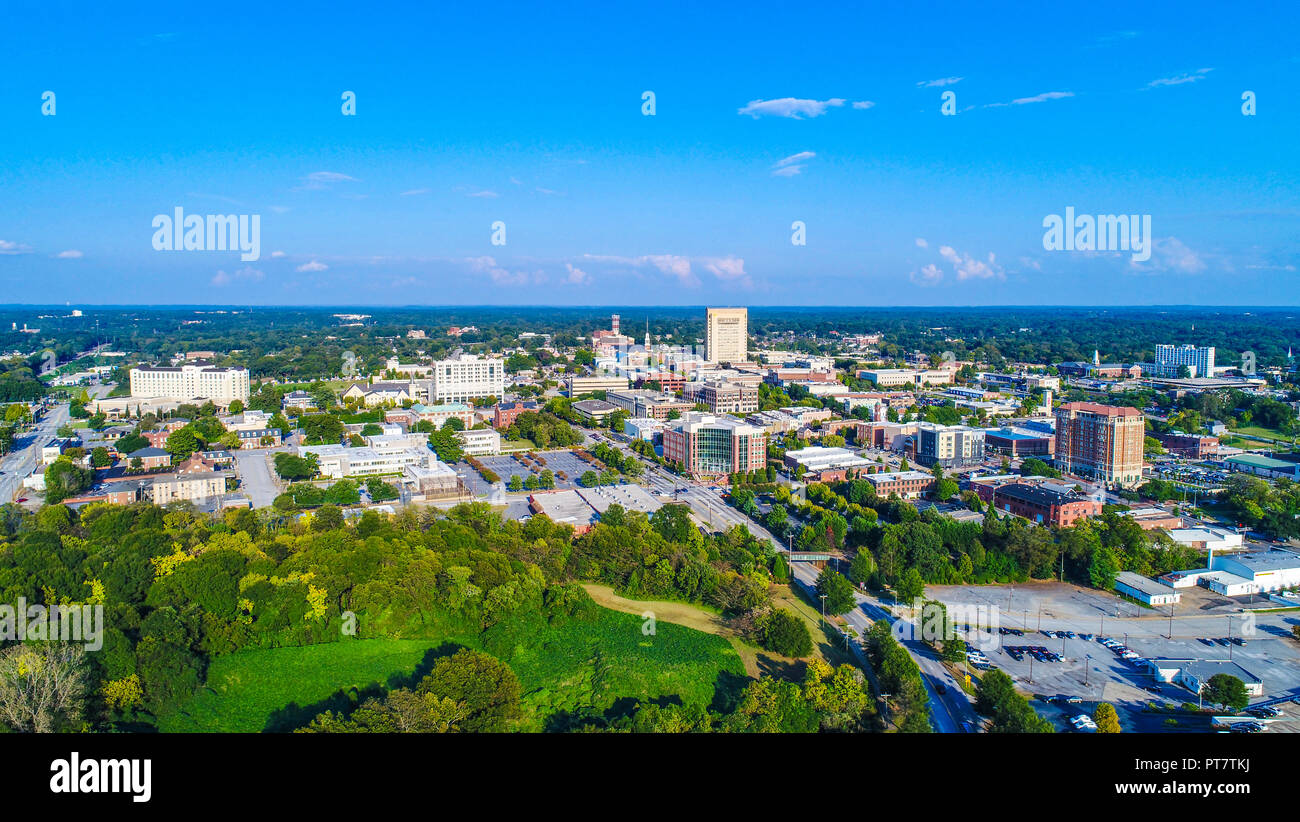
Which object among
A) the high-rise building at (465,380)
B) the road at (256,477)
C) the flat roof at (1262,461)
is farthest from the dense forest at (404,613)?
the high-rise building at (465,380)

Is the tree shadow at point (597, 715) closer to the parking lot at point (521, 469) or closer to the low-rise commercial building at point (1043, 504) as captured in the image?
the low-rise commercial building at point (1043, 504)

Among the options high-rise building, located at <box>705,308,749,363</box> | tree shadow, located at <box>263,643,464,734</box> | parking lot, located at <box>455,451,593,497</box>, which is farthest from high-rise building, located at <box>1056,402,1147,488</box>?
high-rise building, located at <box>705,308,749,363</box>

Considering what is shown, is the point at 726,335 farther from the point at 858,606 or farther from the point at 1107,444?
the point at 858,606

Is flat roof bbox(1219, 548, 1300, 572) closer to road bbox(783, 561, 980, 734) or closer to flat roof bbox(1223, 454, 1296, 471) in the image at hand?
road bbox(783, 561, 980, 734)

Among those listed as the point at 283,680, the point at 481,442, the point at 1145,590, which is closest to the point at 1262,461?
the point at 1145,590

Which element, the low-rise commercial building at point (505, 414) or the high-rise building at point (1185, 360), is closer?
the low-rise commercial building at point (505, 414)
